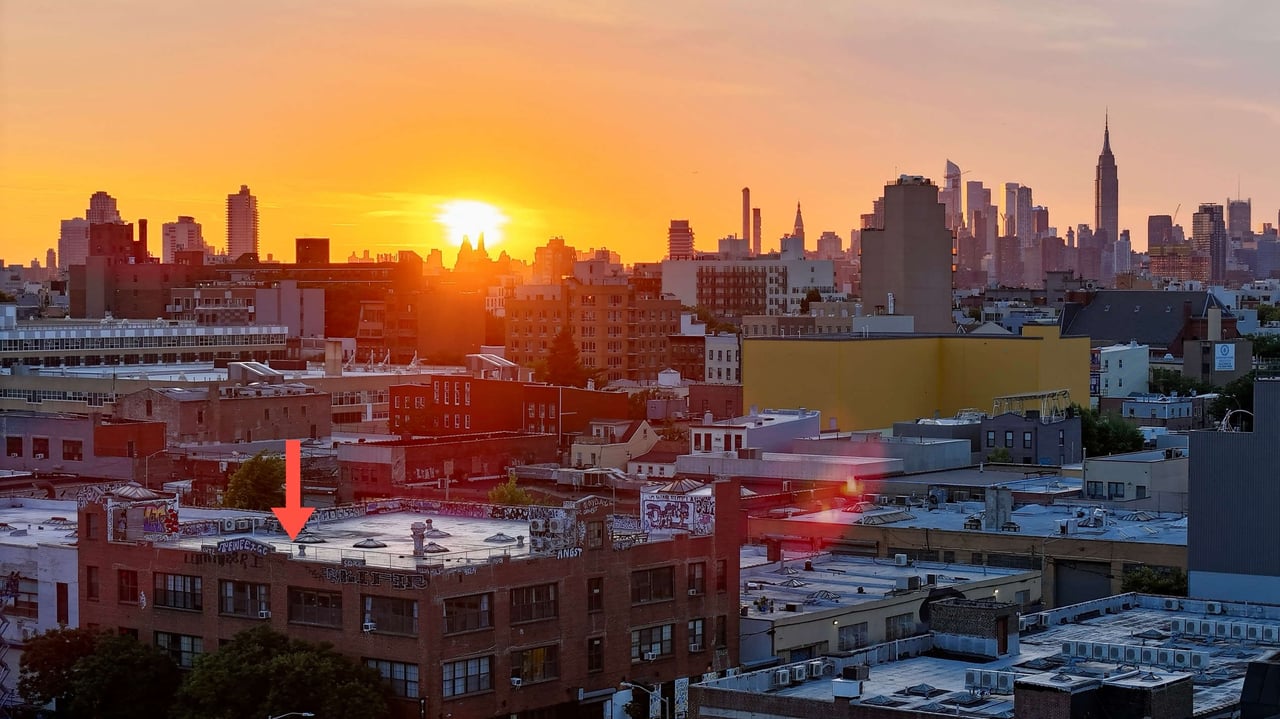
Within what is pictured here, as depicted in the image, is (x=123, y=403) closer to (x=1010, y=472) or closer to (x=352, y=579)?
(x=1010, y=472)

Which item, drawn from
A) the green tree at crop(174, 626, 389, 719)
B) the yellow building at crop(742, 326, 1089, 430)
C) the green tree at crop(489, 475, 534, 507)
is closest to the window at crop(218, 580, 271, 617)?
the green tree at crop(174, 626, 389, 719)

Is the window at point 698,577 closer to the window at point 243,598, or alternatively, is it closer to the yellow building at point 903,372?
the window at point 243,598

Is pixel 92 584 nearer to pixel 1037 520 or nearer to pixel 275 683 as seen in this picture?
pixel 275 683

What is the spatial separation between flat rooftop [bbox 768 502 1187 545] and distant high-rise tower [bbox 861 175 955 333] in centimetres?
9711

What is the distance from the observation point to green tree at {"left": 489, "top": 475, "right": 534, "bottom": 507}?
99812 mm

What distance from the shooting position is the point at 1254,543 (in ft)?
217

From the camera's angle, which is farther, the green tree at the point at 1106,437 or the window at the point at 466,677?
the green tree at the point at 1106,437

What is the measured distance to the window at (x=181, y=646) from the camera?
60.7 metres

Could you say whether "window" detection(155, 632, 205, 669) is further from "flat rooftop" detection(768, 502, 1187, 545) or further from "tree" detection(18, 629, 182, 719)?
"flat rooftop" detection(768, 502, 1187, 545)

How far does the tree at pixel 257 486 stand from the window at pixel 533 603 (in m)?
46.2

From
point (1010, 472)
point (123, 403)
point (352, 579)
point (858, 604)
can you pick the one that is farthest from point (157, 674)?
point (123, 403)

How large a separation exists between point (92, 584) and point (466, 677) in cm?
1399

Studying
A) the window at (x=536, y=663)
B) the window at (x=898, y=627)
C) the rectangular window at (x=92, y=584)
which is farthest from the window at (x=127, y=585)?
the window at (x=898, y=627)

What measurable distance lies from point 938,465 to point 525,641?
56.8 meters
